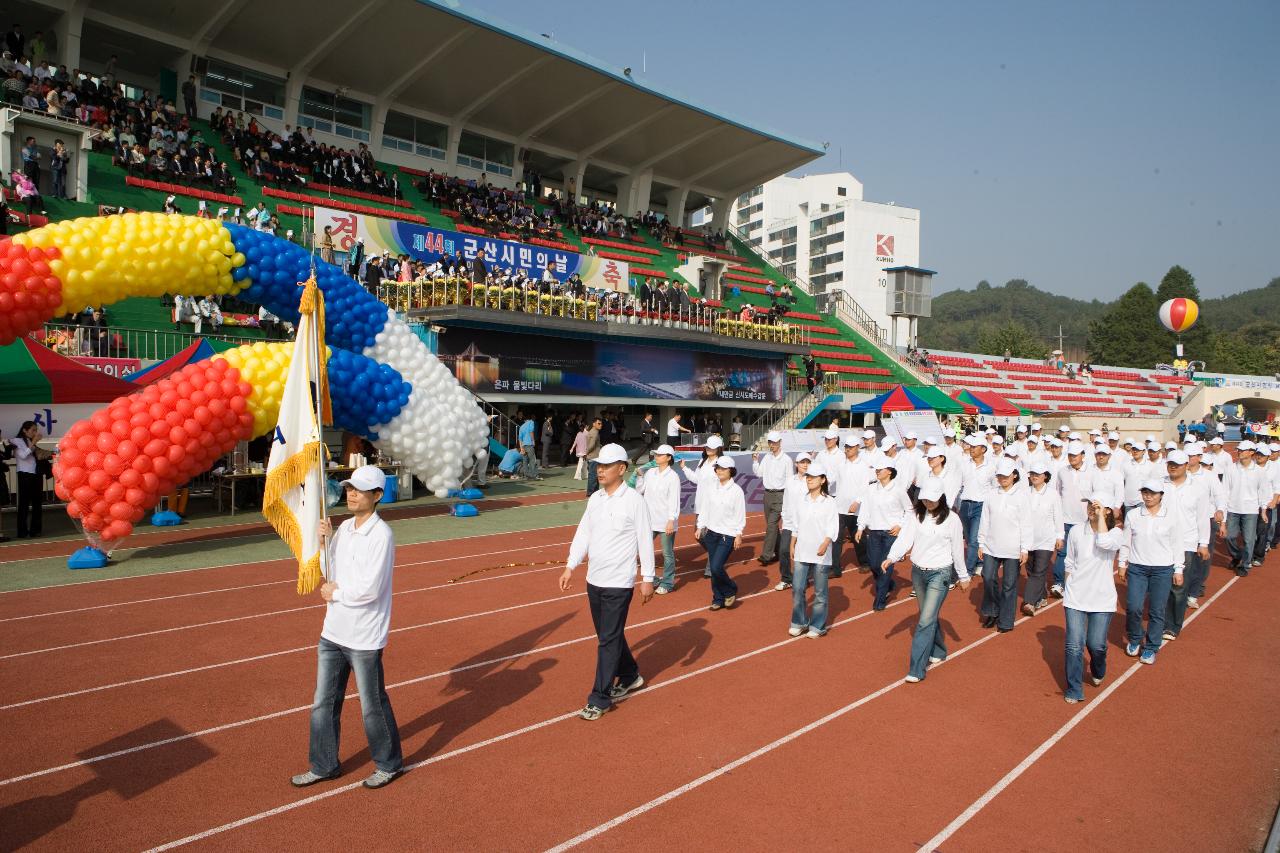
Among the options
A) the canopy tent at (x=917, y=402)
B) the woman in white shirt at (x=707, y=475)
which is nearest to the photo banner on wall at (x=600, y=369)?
the canopy tent at (x=917, y=402)

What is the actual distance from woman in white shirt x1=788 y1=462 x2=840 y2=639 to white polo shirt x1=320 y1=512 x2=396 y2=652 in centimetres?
451

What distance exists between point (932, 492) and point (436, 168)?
30942 mm

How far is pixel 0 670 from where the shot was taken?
6.93 meters

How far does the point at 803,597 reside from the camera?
27.7 feet

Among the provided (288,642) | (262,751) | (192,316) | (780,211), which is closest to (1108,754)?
(262,751)

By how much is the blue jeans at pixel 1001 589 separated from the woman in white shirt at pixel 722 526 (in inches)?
106

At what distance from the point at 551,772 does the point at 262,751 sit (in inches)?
77.3

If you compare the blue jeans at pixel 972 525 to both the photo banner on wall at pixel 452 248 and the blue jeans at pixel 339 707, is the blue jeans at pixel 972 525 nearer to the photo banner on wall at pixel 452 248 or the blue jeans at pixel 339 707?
the blue jeans at pixel 339 707

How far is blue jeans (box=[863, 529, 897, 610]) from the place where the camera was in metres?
9.31

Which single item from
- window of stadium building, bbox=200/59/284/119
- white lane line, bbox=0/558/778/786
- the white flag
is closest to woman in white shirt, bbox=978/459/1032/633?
white lane line, bbox=0/558/778/786

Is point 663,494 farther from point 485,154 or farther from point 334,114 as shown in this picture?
point 485,154

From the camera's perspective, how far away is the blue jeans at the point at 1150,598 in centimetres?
784

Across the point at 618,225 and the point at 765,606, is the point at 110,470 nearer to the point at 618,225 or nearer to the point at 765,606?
the point at 765,606

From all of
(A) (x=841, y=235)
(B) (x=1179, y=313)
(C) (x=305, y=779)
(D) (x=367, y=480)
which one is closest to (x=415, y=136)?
(D) (x=367, y=480)
